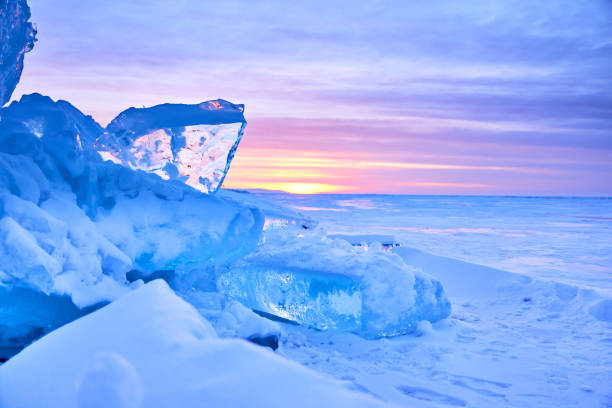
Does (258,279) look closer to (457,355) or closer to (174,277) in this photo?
(174,277)

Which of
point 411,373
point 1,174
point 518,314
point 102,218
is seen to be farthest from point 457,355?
point 1,174

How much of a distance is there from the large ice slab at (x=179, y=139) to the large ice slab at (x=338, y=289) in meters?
0.94

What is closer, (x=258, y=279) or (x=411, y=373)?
(x=411, y=373)

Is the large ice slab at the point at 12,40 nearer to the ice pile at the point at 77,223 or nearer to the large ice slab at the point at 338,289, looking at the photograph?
the ice pile at the point at 77,223

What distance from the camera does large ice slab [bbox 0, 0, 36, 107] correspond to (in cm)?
322

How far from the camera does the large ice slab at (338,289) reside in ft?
11.8

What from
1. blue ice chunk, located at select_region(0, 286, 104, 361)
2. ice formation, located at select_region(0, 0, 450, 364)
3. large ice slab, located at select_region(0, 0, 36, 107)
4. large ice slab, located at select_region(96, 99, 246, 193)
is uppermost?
large ice slab, located at select_region(0, 0, 36, 107)

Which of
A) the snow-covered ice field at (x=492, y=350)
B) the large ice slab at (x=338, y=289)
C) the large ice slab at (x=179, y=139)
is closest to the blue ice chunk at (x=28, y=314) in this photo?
the snow-covered ice field at (x=492, y=350)

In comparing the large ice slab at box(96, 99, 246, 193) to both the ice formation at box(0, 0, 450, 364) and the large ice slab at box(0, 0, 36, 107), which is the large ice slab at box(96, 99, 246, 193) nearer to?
the ice formation at box(0, 0, 450, 364)

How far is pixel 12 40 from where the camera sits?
11.1ft

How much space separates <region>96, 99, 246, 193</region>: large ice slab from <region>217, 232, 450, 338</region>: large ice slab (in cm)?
94

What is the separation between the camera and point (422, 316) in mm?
3764

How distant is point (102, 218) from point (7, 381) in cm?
215

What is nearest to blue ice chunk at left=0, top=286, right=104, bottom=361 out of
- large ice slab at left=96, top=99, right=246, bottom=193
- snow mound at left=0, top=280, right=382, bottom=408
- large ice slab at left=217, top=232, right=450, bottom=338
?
snow mound at left=0, top=280, right=382, bottom=408
